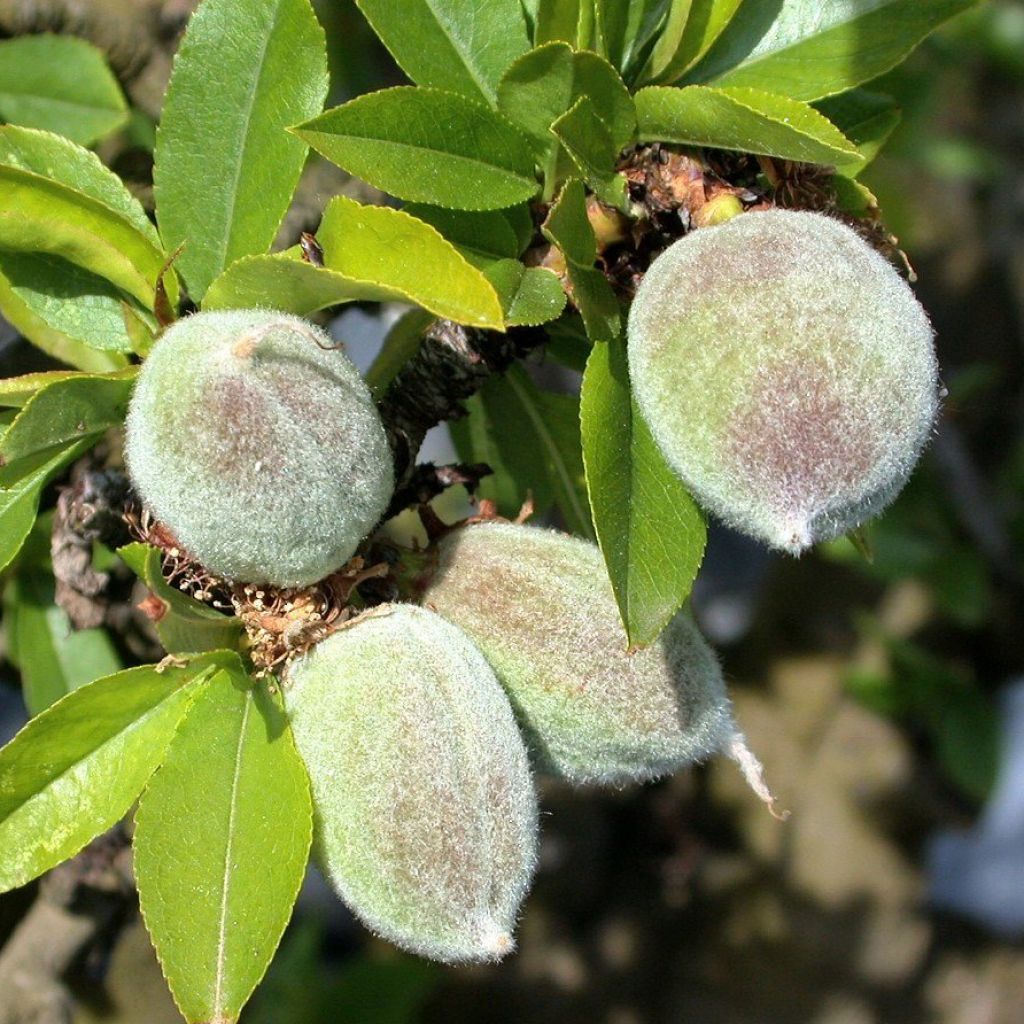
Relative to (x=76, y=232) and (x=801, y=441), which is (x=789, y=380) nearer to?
(x=801, y=441)

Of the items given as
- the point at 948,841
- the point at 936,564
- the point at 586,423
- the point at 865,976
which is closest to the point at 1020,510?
the point at 936,564

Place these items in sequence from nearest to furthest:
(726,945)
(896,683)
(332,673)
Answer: (332,673), (896,683), (726,945)

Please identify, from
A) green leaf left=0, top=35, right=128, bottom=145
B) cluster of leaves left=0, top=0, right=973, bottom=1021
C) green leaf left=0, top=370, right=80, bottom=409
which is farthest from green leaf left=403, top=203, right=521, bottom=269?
green leaf left=0, top=35, right=128, bottom=145

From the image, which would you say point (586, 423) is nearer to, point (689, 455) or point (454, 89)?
point (689, 455)

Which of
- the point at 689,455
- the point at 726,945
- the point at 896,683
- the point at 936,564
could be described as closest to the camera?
the point at 689,455

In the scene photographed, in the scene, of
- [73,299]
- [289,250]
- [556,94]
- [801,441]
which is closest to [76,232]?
[73,299]

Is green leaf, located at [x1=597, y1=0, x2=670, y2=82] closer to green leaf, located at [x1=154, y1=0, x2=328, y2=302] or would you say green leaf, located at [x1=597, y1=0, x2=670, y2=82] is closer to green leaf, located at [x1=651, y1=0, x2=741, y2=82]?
green leaf, located at [x1=651, y1=0, x2=741, y2=82]
